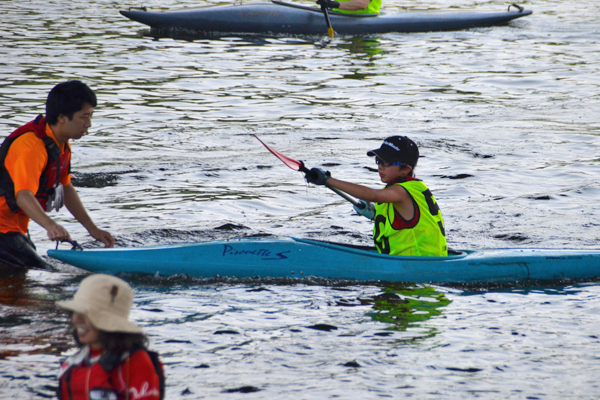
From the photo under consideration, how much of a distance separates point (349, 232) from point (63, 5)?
1499cm

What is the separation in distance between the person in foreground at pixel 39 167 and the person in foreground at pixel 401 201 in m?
1.43

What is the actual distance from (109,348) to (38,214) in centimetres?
189

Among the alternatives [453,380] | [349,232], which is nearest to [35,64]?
[349,232]

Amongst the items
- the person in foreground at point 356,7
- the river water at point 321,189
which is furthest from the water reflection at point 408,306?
the person in foreground at point 356,7

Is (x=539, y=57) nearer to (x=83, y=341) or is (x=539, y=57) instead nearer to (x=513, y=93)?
(x=513, y=93)

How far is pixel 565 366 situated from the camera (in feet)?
11.8

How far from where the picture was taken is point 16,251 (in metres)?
4.23

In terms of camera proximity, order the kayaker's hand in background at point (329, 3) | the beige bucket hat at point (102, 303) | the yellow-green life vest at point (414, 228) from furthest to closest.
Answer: the kayaker's hand in background at point (329, 3) < the yellow-green life vest at point (414, 228) < the beige bucket hat at point (102, 303)

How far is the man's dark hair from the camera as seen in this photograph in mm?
3830

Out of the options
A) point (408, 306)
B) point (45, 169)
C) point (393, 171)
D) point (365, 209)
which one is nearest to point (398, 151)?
point (393, 171)

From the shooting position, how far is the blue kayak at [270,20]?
1476 centimetres

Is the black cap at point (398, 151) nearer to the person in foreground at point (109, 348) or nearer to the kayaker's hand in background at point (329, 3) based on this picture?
the person in foreground at point (109, 348)

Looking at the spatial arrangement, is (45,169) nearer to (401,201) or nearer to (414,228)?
(401,201)

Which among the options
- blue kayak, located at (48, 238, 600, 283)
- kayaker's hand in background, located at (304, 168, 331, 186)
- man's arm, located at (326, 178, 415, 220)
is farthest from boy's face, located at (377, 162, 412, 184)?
blue kayak, located at (48, 238, 600, 283)
